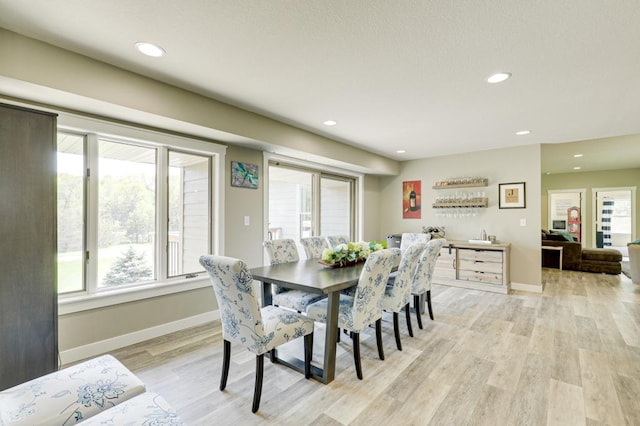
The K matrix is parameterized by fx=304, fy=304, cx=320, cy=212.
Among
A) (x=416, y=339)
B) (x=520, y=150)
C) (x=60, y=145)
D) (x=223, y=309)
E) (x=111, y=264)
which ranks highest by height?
(x=520, y=150)

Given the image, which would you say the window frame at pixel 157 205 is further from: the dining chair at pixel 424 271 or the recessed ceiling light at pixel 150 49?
the dining chair at pixel 424 271

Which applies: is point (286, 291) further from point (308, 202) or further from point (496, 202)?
point (496, 202)

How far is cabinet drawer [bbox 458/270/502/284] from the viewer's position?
493cm

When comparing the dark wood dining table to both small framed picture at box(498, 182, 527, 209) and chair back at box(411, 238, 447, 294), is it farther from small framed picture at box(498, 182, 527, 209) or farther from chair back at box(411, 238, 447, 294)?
small framed picture at box(498, 182, 527, 209)

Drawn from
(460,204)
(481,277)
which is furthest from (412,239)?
(460,204)

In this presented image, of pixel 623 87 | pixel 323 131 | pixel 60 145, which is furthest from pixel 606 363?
pixel 60 145

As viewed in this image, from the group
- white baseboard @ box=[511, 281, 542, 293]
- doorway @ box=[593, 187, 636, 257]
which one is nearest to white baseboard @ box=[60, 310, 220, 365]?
white baseboard @ box=[511, 281, 542, 293]

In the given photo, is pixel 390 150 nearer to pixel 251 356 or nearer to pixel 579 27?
pixel 579 27

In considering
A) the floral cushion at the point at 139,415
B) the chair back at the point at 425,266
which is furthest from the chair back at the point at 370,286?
the floral cushion at the point at 139,415

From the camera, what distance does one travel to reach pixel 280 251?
3.38m

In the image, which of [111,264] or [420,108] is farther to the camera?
[420,108]

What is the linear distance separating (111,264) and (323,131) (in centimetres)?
Answer: 294

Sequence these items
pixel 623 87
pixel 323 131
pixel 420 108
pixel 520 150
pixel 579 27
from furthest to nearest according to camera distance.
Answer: pixel 520 150 < pixel 323 131 < pixel 420 108 < pixel 623 87 < pixel 579 27

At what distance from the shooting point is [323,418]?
1.90 meters
